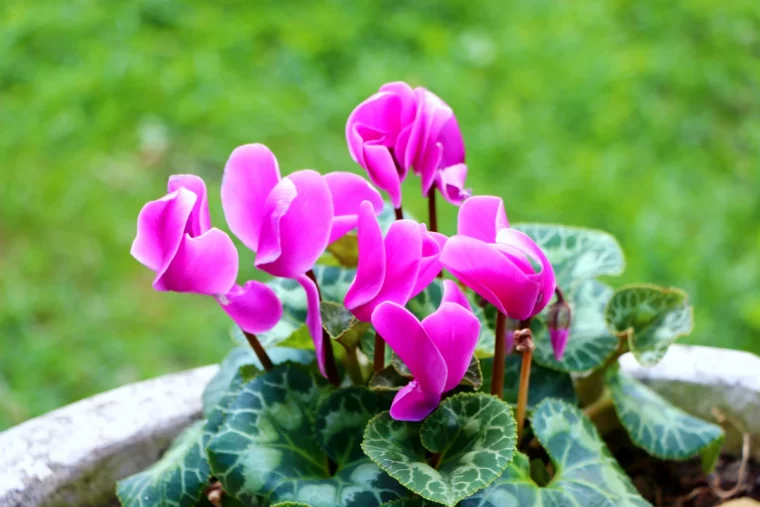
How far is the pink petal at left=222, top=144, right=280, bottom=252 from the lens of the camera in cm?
74

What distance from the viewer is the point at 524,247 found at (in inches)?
26.9

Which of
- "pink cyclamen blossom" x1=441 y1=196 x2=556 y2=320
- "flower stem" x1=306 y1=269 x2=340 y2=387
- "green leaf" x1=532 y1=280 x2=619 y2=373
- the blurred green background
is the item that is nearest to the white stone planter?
"green leaf" x1=532 y1=280 x2=619 y2=373

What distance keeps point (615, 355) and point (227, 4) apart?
224 cm

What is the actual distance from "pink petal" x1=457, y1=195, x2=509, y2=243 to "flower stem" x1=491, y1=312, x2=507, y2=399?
0.25ft

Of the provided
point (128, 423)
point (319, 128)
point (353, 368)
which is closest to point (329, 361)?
point (353, 368)

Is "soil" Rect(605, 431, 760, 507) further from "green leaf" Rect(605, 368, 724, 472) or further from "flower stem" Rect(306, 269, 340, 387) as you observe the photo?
"flower stem" Rect(306, 269, 340, 387)

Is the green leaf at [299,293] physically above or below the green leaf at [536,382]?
above

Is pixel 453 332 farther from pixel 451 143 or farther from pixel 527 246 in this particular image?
pixel 451 143

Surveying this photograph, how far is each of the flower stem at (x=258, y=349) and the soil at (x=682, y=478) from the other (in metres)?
0.43

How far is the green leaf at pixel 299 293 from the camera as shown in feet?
3.01

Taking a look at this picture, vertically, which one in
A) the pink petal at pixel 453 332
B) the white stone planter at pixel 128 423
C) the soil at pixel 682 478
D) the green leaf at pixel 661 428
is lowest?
the soil at pixel 682 478

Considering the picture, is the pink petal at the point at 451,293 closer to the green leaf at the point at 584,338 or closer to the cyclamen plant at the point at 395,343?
the cyclamen plant at the point at 395,343

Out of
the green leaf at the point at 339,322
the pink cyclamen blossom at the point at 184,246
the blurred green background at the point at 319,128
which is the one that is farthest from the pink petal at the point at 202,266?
the blurred green background at the point at 319,128

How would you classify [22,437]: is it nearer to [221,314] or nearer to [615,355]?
[615,355]
